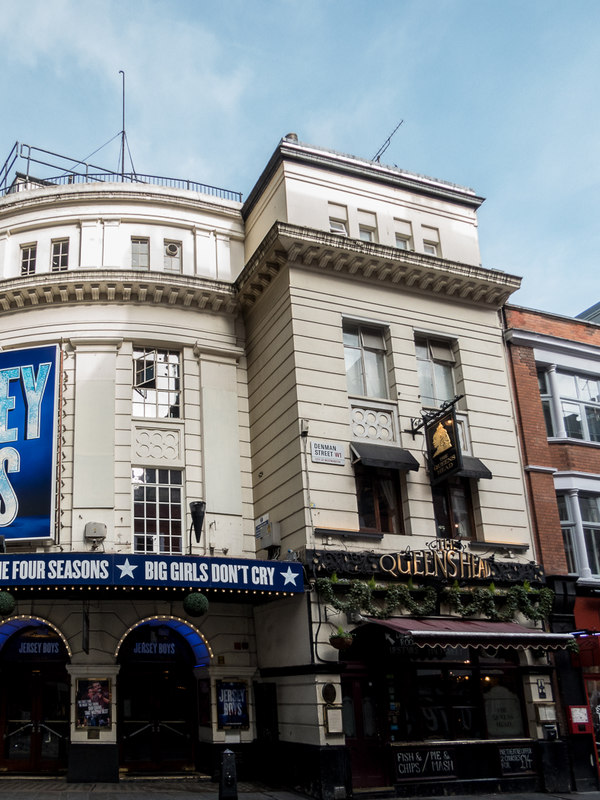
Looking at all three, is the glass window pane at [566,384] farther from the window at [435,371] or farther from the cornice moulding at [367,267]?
the window at [435,371]

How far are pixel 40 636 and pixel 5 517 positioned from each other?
3.11 metres

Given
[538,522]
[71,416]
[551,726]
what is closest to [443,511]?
[538,522]

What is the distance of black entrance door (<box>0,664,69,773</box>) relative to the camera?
735 inches

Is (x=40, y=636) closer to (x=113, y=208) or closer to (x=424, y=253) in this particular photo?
(x=113, y=208)

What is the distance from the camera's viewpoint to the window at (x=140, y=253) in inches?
881

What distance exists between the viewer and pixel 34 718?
18.9 meters

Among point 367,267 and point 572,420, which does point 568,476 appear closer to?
point 572,420

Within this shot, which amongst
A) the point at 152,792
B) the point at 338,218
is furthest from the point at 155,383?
the point at 152,792

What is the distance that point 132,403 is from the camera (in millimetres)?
20500

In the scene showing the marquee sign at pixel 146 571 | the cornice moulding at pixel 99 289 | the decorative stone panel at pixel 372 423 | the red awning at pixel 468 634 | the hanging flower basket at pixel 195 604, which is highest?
the cornice moulding at pixel 99 289

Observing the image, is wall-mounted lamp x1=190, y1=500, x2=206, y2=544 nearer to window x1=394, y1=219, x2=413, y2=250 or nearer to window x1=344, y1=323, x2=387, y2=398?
window x1=344, y1=323, x2=387, y2=398

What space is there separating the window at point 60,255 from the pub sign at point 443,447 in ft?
35.5

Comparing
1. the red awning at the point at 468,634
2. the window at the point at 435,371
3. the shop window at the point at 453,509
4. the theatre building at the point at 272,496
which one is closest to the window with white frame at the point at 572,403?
the theatre building at the point at 272,496

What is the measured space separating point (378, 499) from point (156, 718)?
754 centimetres
